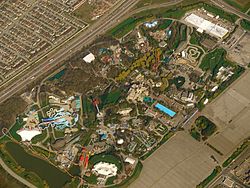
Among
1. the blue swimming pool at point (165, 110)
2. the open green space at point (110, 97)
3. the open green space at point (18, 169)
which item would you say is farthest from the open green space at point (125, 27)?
the open green space at point (18, 169)

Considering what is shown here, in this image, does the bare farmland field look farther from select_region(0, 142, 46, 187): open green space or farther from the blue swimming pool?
select_region(0, 142, 46, 187): open green space

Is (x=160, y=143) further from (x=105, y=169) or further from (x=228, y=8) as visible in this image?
(x=228, y=8)

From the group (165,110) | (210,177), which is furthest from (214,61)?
(210,177)

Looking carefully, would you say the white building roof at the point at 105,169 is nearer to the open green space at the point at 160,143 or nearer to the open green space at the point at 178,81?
the open green space at the point at 160,143

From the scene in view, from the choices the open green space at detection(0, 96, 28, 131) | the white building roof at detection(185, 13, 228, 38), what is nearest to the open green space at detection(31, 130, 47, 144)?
the open green space at detection(0, 96, 28, 131)

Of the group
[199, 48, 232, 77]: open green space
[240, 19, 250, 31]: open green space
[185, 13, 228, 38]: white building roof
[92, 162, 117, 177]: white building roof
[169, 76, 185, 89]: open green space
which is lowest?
[92, 162, 117, 177]: white building roof

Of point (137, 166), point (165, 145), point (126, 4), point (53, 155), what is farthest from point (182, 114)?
point (126, 4)
